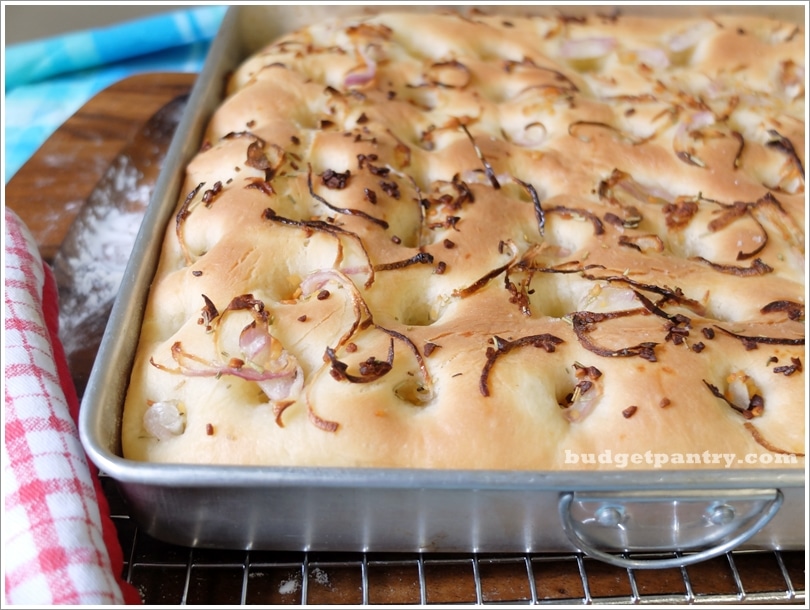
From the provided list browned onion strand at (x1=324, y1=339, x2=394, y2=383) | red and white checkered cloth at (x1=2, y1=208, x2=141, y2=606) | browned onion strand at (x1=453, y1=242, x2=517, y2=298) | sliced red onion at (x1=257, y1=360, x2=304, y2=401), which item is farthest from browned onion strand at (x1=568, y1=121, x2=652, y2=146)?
red and white checkered cloth at (x1=2, y1=208, x2=141, y2=606)

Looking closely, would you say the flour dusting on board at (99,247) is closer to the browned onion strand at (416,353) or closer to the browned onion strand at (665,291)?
the browned onion strand at (416,353)

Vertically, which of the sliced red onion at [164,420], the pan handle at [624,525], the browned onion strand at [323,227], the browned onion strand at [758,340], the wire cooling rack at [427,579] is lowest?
the wire cooling rack at [427,579]

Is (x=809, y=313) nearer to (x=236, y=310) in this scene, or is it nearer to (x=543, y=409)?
(x=543, y=409)

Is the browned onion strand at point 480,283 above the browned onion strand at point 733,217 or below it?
above

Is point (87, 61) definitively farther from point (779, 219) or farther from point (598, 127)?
point (779, 219)

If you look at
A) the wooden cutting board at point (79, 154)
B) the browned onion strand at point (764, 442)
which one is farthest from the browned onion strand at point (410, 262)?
the wooden cutting board at point (79, 154)

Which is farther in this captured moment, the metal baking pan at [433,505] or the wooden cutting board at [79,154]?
the wooden cutting board at [79,154]

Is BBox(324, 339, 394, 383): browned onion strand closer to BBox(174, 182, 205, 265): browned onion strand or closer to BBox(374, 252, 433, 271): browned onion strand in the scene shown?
BBox(374, 252, 433, 271): browned onion strand

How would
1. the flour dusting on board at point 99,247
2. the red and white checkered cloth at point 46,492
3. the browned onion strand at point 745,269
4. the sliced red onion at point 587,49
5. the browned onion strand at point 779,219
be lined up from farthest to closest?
the sliced red onion at point 587,49
the flour dusting on board at point 99,247
the browned onion strand at point 779,219
the browned onion strand at point 745,269
the red and white checkered cloth at point 46,492
